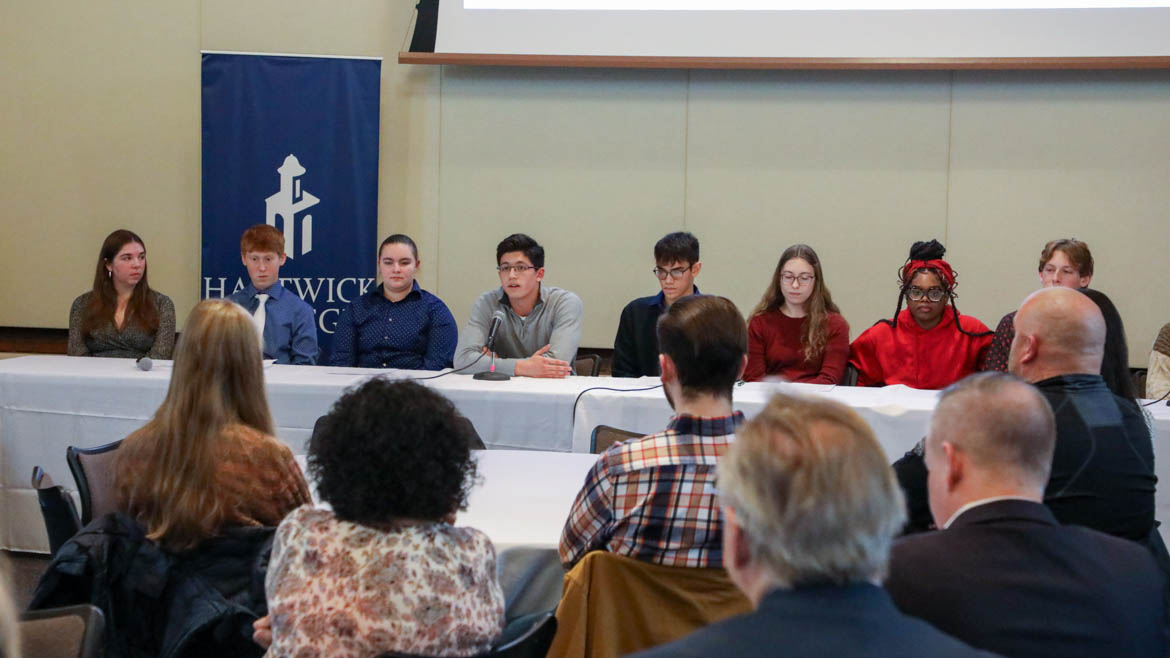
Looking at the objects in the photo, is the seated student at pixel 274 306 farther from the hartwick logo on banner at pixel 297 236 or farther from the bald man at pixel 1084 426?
the bald man at pixel 1084 426

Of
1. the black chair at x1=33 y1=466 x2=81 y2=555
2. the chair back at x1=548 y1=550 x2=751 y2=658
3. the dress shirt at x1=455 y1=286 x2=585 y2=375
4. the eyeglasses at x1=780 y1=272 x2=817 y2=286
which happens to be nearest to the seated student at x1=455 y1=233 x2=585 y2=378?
the dress shirt at x1=455 y1=286 x2=585 y2=375

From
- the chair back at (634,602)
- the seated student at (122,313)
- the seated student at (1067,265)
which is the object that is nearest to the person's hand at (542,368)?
the seated student at (122,313)

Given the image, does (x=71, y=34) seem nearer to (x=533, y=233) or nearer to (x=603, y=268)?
(x=533, y=233)

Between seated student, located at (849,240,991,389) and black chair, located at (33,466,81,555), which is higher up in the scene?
seated student, located at (849,240,991,389)

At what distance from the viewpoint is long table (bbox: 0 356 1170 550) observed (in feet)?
11.2

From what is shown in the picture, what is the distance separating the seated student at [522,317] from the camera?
4027 millimetres

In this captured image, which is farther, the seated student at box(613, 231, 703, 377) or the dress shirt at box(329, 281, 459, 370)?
the dress shirt at box(329, 281, 459, 370)

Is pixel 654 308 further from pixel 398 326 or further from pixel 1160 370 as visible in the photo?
pixel 1160 370

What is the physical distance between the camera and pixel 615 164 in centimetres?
535

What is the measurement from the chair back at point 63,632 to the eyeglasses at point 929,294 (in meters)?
3.12

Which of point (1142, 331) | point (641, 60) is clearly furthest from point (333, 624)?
point (1142, 331)

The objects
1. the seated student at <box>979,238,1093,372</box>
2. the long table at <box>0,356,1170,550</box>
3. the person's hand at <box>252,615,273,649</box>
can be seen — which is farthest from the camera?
the seated student at <box>979,238,1093,372</box>

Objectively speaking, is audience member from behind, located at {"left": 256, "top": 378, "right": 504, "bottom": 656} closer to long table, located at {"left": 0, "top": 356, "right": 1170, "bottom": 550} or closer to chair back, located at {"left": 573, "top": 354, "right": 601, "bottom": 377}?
long table, located at {"left": 0, "top": 356, "right": 1170, "bottom": 550}

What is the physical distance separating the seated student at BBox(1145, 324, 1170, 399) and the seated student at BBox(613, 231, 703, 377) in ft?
5.90
